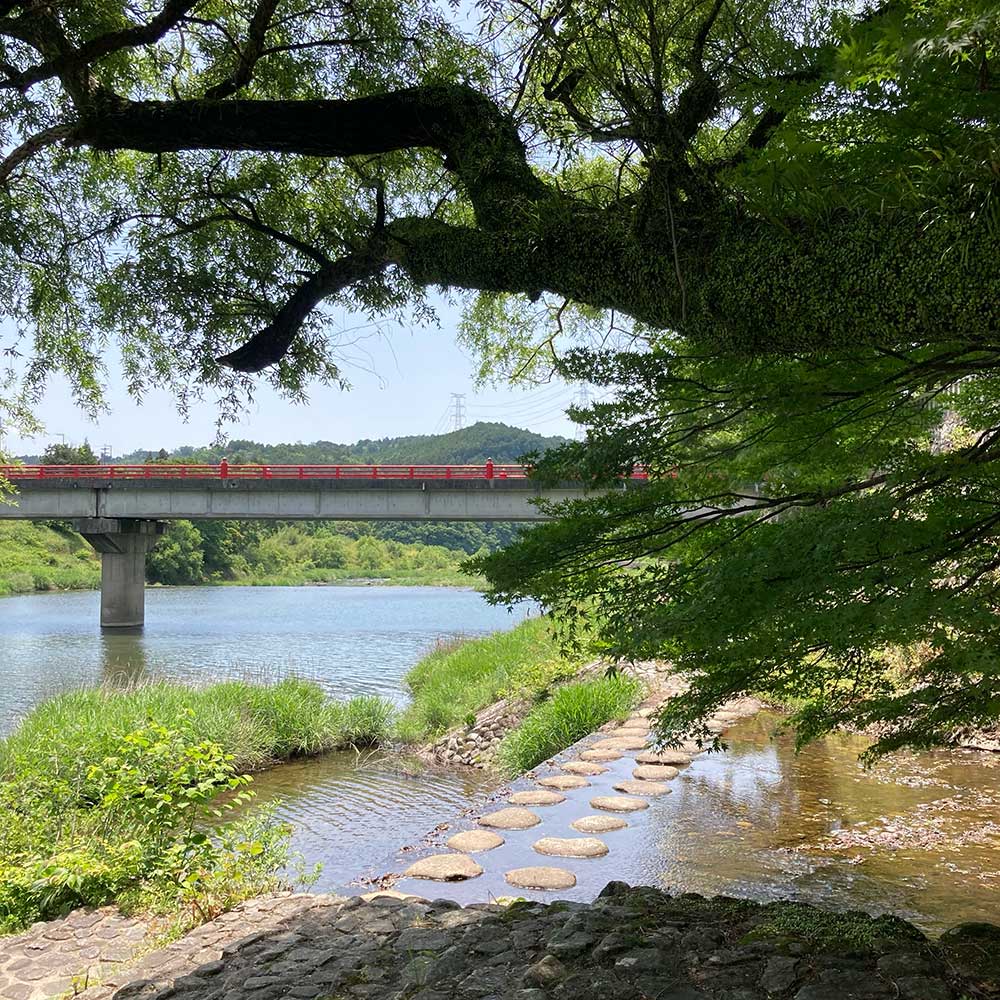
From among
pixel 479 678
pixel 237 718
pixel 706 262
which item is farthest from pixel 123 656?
pixel 706 262

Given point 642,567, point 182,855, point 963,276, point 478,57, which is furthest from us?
point 182,855

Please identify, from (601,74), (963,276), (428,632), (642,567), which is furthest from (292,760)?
(428,632)

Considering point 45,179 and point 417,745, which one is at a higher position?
point 45,179

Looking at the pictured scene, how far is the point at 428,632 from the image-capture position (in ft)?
98.2

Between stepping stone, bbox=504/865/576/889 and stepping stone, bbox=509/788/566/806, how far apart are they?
1.23 m

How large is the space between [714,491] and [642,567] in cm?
44

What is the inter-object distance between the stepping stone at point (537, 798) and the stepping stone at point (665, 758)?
1.10 meters

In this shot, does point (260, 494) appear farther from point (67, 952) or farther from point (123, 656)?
point (67, 952)

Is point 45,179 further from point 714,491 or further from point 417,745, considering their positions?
point 417,745

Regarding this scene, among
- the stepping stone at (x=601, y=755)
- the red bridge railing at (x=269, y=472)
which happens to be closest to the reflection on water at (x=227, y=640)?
the red bridge railing at (x=269, y=472)

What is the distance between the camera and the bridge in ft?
86.0

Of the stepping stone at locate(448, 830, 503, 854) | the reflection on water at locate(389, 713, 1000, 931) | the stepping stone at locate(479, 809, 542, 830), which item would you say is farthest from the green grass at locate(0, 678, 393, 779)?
the reflection on water at locate(389, 713, 1000, 931)

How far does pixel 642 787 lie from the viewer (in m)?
6.57

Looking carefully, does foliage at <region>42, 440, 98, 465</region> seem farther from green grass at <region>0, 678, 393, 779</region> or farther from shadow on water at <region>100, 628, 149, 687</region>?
green grass at <region>0, 678, 393, 779</region>
